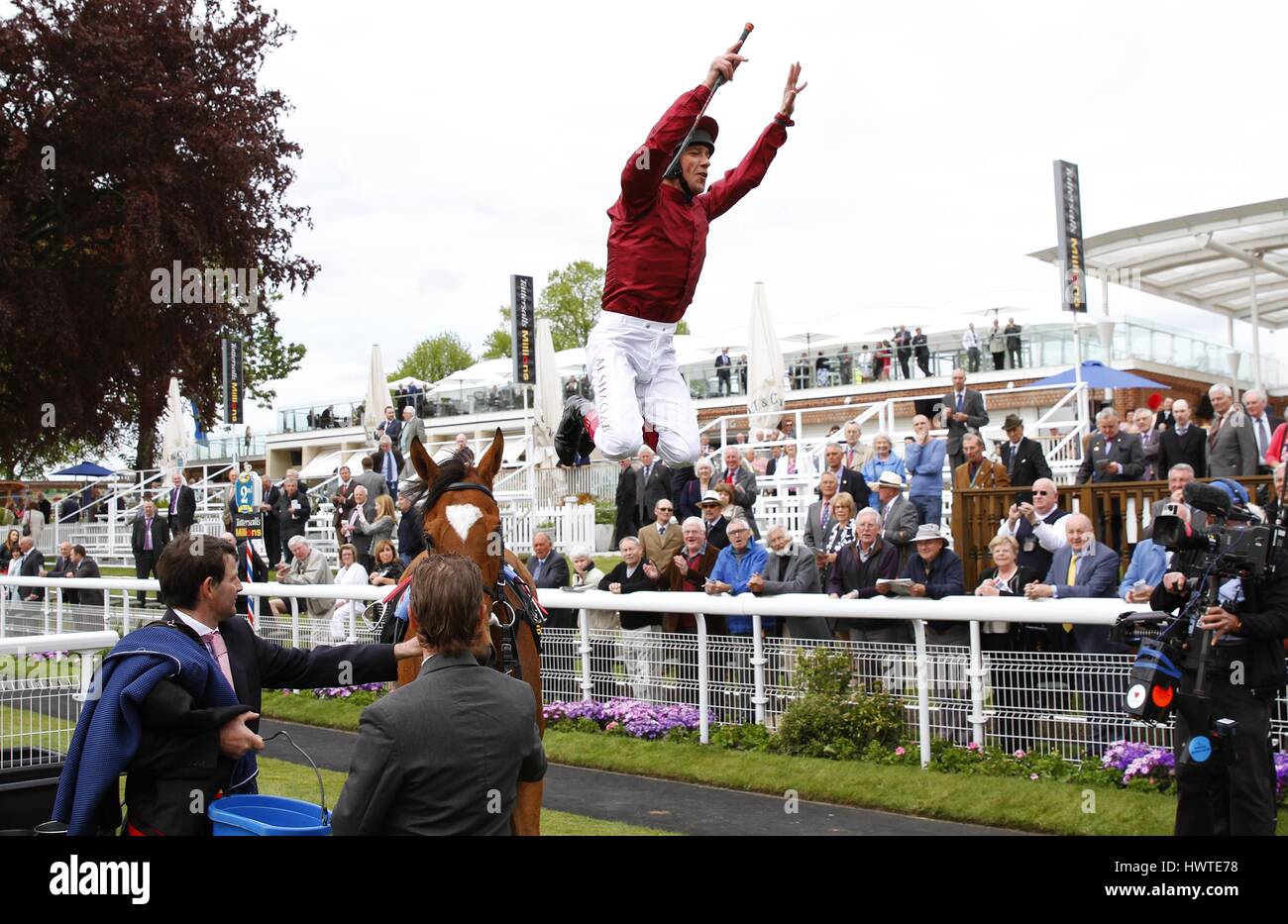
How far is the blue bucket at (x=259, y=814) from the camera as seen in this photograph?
3035mm

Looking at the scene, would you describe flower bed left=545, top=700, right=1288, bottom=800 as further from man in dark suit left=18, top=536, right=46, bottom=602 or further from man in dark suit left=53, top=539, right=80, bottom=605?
man in dark suit left=18, top=536, right=46, bottom=602

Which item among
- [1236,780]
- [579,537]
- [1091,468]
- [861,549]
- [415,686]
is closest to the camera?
[415,686]

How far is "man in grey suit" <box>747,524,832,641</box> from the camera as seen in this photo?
793 cm

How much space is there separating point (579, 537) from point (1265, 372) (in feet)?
49.9

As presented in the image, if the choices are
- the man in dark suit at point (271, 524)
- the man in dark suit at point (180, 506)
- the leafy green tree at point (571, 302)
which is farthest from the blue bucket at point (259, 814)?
the leafy green tree at point (571, 302)

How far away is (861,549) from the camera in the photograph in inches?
324

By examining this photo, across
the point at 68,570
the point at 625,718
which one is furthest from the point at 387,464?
the point at 625,718

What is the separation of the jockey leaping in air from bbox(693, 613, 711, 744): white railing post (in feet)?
10.4

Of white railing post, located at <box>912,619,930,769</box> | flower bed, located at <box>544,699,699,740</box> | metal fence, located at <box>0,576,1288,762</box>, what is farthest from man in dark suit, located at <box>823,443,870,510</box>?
white railing post, located at <box>912,619,930,769</box>

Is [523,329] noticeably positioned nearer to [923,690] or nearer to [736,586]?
[736,586]
